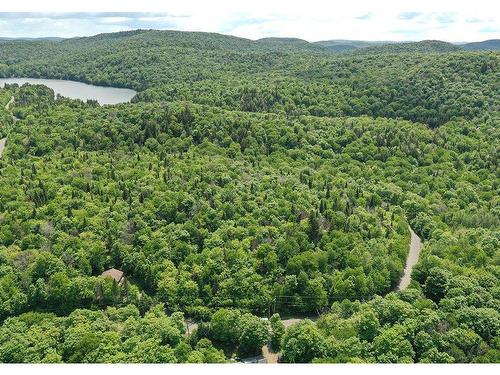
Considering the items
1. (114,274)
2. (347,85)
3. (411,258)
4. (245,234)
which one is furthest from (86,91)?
(411,258)

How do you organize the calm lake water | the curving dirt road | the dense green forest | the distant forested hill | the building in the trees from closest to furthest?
the dense green forest
the building in the trees
the curving dirt road
the distant forested hill
the calm lake water

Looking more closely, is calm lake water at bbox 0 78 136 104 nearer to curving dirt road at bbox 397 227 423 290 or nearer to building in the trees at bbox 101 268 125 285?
building in the trees at bbox 101 268 125 285

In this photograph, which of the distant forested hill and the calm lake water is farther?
the calm lake water

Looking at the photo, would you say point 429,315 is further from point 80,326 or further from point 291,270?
point 80,326

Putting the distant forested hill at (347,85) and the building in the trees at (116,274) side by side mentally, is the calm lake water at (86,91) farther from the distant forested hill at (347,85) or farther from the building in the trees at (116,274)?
the building in the trees at (116,274)

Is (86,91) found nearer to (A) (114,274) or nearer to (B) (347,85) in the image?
(B) (347,85)

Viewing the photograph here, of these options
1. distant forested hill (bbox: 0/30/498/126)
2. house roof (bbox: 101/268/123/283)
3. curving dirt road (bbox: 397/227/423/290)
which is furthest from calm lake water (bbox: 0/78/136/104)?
curving dirt road (bbox: 397/227/423/290)
